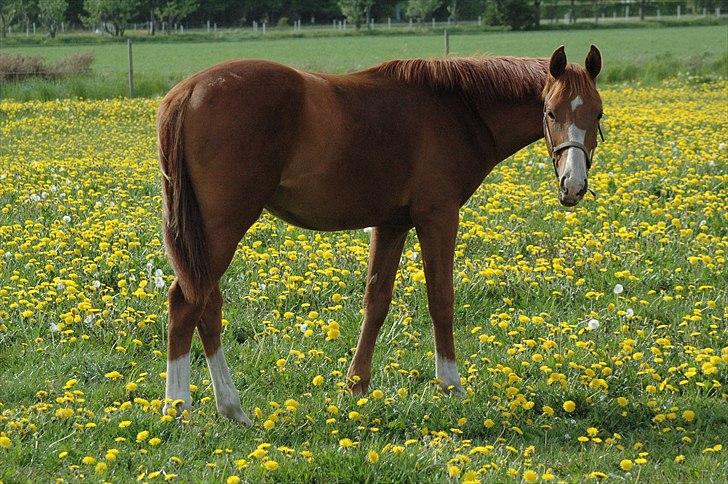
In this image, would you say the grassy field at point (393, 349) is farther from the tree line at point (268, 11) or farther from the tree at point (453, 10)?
the tree at point (453, 10)

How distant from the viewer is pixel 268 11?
9612 cm

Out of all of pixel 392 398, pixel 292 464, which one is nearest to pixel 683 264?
pixel 392 398

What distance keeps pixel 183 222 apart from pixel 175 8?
82.2 m

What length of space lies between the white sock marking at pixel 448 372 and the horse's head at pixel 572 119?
1208 mm

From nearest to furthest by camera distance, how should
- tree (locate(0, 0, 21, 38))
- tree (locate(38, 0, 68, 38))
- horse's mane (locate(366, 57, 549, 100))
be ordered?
horse's mane (locate(366, 57, 549, 100)) < tree (locate(0, 0, 21, 38)) < tree (locate(38, 0, 68, 38))

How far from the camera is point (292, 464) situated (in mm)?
4504

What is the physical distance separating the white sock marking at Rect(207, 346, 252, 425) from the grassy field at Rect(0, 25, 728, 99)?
18.9 meters

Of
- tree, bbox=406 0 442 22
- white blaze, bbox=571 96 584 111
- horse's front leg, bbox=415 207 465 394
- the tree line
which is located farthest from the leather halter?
tree, bbox=406 0 442 22

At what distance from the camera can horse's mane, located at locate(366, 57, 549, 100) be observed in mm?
6086

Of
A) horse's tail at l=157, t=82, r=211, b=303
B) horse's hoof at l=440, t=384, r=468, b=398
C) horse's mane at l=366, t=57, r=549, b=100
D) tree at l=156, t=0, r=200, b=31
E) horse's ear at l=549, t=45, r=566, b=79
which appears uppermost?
tree at l=156, t=0, r=200, b=31

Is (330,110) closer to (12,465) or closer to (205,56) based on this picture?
(12,465)

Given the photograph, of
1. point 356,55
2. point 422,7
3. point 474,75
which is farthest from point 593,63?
point 422,7

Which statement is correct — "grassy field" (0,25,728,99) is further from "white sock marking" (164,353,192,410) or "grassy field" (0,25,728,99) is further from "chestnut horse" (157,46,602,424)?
"white sock marking" (164,353,192,410)

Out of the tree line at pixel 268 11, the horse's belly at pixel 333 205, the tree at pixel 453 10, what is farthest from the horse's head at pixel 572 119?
the tree at pixel 453 10
